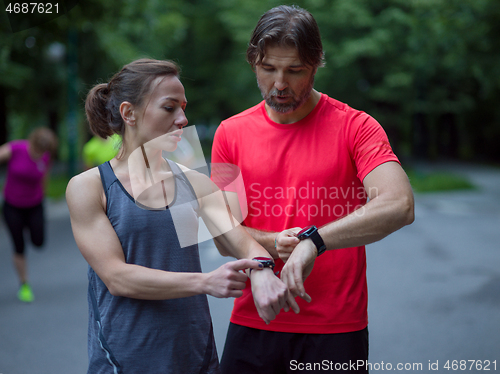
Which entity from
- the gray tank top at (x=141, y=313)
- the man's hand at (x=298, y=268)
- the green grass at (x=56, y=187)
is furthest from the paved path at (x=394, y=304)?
the green grass at (x=56, y=187)

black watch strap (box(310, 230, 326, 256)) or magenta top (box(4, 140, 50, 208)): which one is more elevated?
magenta top (box(4, 140, 50, 208))

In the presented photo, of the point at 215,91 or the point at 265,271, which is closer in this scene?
the point at 265,271

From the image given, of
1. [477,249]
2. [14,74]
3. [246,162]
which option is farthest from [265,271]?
[14,74]

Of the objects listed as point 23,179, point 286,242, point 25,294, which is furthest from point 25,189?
point 286,242

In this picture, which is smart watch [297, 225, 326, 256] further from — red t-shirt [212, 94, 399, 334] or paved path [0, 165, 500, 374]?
paved path [0, 165, 500, 374]

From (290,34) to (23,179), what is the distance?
18.0 feet

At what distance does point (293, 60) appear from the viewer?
216 centimetres

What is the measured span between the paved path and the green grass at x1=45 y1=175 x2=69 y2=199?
5.61 meters

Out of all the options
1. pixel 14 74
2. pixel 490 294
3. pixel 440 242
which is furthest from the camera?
pixel 14 74

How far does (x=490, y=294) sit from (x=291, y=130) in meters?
5.36

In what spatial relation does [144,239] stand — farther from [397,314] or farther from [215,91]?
[215,91]

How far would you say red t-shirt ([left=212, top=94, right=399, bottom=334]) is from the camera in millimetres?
2268

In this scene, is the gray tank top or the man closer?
the gray tank top

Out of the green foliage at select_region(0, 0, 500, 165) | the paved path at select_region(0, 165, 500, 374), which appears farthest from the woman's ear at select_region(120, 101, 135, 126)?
the green foliage at select_region(0, 0, 500, 165)
